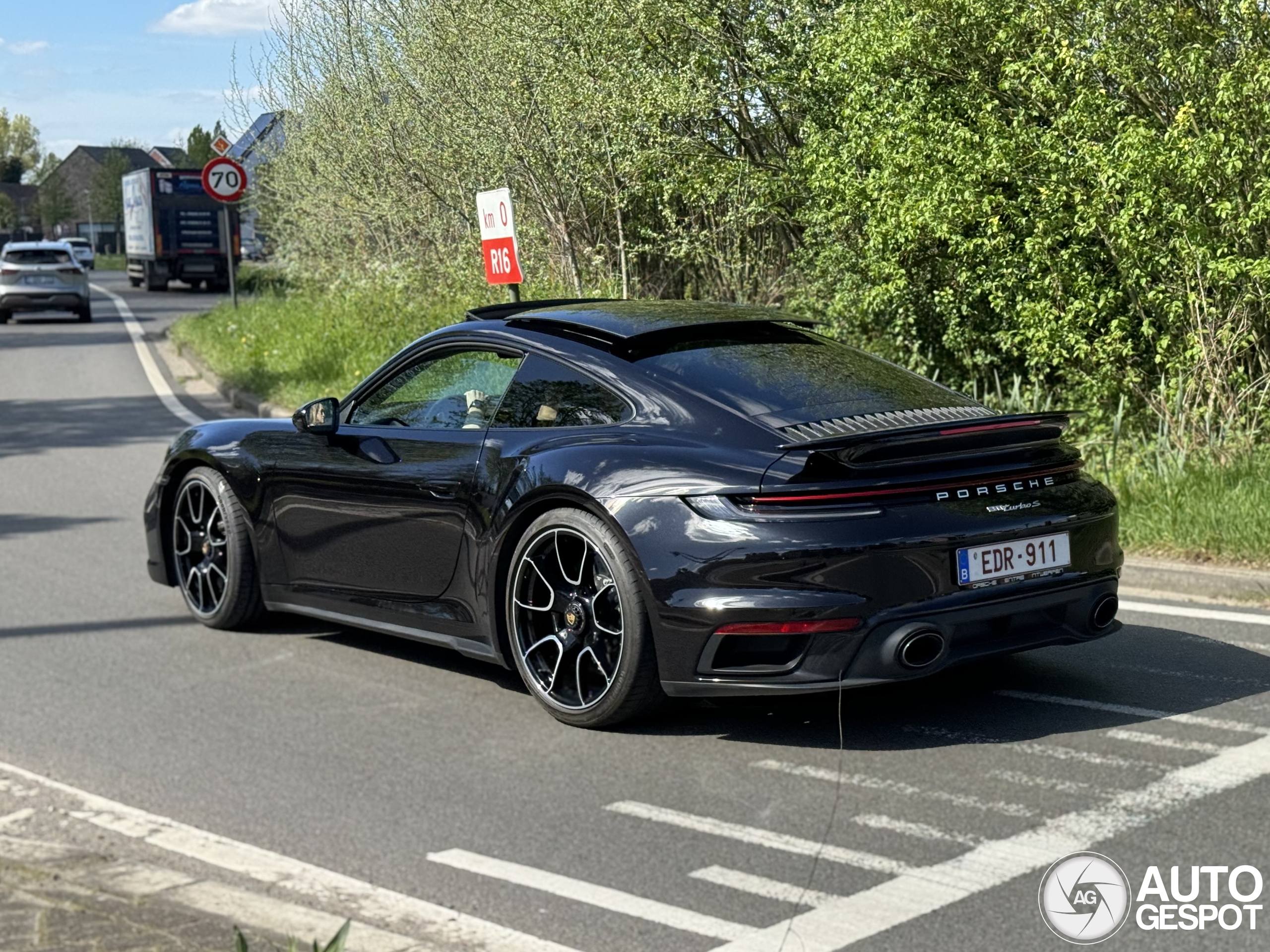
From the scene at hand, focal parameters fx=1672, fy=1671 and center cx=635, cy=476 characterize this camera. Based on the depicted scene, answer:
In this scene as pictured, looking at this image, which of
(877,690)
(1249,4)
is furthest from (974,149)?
(877,690)

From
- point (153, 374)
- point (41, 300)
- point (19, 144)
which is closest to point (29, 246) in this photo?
point (41, 300)

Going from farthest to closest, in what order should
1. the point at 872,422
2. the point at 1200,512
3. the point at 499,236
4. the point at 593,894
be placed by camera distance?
the point at 499,236 < the point at 1200,512 < the point at 872,422 < the point at 593,894

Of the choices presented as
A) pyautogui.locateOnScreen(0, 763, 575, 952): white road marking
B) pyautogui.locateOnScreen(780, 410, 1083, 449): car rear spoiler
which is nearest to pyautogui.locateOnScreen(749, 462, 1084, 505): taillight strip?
pyautogui.locateOnScreen(780, 410, 1083, 449): car rear spoiler

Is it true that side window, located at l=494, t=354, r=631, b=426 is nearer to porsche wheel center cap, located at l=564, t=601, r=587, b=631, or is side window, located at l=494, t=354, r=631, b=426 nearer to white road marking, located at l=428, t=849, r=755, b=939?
porsche wheel center cap, located at l=564, t=601, r=587, b=631

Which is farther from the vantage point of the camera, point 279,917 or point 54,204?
point 54,204

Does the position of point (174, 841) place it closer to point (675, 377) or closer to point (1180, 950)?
point (675, 377)

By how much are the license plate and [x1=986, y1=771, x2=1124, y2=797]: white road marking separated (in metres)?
0.61

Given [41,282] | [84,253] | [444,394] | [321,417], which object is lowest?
[321,417]

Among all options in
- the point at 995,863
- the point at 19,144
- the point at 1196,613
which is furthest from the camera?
the point at 19,144

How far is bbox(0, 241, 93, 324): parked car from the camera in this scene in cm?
3559

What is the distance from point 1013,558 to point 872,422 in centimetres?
63

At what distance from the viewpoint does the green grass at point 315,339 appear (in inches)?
701

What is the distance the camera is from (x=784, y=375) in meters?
5.88

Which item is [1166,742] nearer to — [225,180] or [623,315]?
[623,315]
